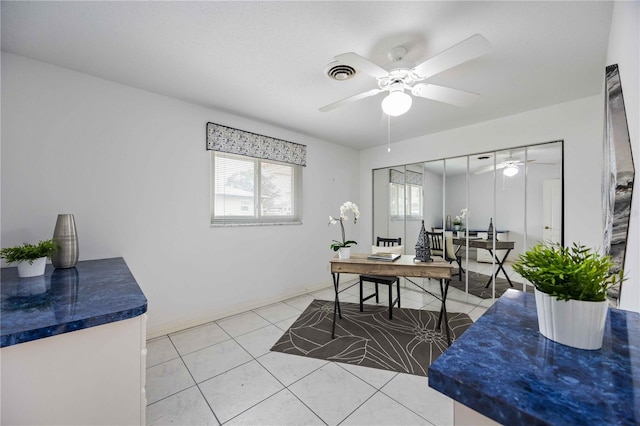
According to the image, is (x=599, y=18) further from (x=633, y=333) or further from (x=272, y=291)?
(x=272, y=291)

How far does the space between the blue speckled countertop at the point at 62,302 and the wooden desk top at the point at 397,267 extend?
5.58 feet

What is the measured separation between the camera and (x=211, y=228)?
9.64 ft

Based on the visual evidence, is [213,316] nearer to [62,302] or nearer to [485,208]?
[62,302]

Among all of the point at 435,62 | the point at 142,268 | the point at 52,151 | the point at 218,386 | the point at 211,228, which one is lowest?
the point at 218,386

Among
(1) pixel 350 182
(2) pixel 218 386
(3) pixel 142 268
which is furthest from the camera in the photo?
(1) pixel 350 182

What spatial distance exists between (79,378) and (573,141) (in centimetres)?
421

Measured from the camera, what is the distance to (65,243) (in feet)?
6.06

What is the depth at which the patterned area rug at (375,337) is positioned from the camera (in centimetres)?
215

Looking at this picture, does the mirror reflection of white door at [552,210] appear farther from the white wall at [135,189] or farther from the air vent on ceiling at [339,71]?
the white wall at [135,189]

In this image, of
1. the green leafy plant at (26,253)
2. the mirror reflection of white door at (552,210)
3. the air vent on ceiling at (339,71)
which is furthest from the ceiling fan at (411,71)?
the green leafy plant at (26,253)

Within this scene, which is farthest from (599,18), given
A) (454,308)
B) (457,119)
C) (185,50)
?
(454,308)

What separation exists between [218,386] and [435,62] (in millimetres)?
2624

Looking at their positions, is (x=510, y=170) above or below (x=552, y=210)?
above

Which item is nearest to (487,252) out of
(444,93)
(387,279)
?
(387,279)
